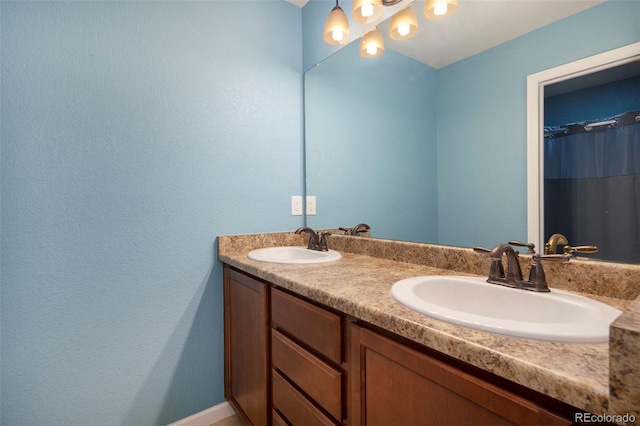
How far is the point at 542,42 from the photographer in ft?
2.89

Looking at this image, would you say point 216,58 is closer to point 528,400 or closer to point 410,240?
point 410,240

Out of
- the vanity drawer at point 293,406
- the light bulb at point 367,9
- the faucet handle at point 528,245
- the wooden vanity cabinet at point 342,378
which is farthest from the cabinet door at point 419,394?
the light bulb at point 367,9

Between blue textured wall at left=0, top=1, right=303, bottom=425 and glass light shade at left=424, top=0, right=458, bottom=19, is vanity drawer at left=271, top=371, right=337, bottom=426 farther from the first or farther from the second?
glass light shade at left=424, top=0, right=458, bottom=19

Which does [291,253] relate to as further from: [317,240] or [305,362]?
[305,362]

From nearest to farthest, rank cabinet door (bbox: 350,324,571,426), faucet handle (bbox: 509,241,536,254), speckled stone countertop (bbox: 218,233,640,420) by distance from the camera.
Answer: speckled stone countertop (bbox: 218,233,640,420) → cabinet door (bbox: 350,324,571,426) → faucet handle (bbox: 509,241,536,254)

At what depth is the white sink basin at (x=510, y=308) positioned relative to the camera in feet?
1.69

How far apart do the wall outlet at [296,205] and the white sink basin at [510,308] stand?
3.38 feet

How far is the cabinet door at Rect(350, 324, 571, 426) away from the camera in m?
0.46

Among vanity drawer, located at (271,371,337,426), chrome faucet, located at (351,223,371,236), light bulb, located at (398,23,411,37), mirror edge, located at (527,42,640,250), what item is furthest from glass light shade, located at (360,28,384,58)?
vanity drawer, located at (271,371,337,426)

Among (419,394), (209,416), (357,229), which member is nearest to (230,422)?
(209,416)

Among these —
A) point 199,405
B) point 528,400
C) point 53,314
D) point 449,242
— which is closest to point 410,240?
point 449,242

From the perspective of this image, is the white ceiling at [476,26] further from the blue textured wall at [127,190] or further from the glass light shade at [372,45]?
the blue textured wall at [127,190]

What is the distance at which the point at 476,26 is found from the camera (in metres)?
1.06

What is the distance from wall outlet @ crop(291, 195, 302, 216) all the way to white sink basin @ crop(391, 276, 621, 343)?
1.03 m
